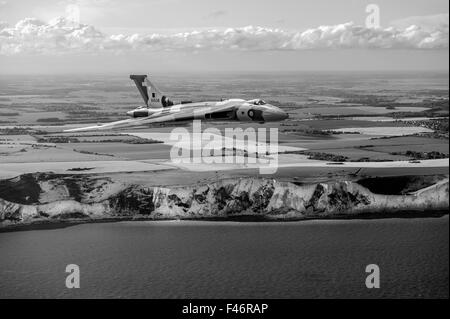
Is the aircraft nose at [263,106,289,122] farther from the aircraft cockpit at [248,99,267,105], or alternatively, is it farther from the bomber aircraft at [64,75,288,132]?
the aircraft cockpit at [248,99,267,105]

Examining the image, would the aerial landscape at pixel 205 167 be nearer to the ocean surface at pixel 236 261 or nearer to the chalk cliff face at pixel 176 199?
the chalk cliff face at pixel 176 199

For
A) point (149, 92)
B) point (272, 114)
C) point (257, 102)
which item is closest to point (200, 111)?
point (257, 102)

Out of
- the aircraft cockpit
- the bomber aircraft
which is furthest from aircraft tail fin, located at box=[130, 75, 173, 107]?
the aircraft cockpit

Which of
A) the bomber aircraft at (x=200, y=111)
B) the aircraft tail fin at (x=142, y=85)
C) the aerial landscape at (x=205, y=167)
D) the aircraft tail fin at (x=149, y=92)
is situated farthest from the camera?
the aerial landscape at (x=205, y=167)


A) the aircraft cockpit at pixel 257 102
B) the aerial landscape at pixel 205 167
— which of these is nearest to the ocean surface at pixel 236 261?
the aerial landscape at pixel 205 167

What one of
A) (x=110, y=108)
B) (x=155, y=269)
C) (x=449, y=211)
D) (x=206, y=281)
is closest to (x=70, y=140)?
(x=110, y=108)

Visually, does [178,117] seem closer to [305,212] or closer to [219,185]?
[219,185]

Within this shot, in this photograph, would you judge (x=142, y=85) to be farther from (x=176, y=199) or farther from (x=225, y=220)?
(x=225, y=220)

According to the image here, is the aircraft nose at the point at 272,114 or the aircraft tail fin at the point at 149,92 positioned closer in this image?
→ the aircraft nose at the point at 272,114
